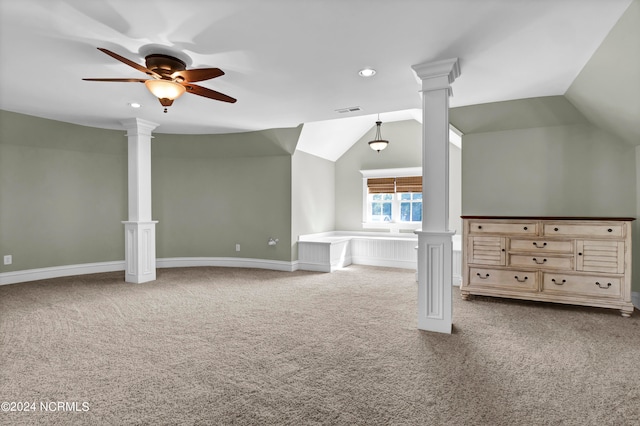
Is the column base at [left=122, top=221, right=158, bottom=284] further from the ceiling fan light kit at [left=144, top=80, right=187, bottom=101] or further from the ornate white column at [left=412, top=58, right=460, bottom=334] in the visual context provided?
the ornate white column at [left=412, top=58, right=460, bottom=334]

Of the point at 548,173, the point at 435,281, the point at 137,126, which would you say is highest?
the point at 137,126

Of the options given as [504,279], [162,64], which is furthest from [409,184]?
[162,64]

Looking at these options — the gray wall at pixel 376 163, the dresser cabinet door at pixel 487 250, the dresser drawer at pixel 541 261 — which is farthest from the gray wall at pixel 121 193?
the dresser drawer at pixel 541 261

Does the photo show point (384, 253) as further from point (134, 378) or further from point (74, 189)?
point (74, 189)

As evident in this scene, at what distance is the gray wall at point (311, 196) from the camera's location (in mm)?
6141

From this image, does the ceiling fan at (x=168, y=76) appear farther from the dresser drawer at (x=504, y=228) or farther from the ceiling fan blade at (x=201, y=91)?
the dresser drawer at (x=504, y=228)

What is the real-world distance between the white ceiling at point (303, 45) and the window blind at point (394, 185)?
2787 millimetres

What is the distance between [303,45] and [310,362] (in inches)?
98.7

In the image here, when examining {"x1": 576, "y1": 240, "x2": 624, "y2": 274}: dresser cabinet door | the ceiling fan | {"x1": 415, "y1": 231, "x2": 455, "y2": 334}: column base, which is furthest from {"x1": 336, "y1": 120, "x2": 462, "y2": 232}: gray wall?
the ceiling fan

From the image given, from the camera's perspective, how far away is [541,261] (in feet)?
12.6

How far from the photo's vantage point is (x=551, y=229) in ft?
12.5

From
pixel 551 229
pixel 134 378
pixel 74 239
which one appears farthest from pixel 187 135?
pixel 551 229

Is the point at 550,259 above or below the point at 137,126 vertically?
below

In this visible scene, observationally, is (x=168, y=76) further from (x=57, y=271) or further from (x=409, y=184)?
(x=409, y=184)
